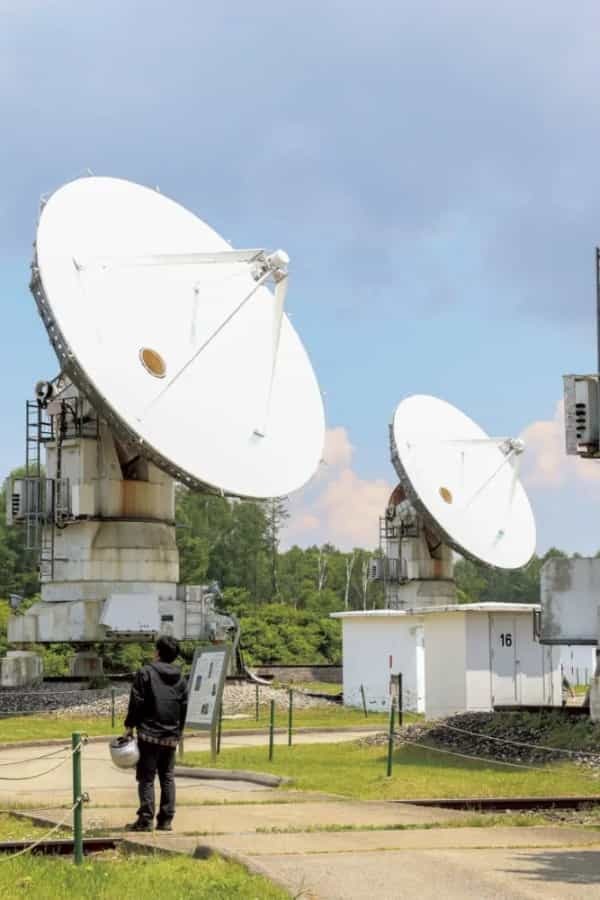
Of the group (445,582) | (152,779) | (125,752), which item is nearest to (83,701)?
(445,582)

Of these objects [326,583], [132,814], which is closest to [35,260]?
[132,814]

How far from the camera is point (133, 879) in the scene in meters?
9.11

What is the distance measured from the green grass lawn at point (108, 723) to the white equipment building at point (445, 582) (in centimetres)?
177

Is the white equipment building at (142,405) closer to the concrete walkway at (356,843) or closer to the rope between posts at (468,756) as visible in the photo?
the rope between posts at (468,756)

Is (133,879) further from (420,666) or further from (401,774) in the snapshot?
(420,666)

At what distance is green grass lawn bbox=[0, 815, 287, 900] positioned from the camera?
854cm

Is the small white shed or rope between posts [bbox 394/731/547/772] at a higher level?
the small white shed

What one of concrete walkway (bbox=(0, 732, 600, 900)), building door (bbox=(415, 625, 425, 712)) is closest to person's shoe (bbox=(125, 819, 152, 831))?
concrete walkway (bbox=(0, 732, 600, 900))

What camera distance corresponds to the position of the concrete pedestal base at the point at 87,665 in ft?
127

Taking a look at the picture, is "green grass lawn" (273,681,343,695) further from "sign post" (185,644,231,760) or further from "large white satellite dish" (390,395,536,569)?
"sign post" (185,644,231,760)

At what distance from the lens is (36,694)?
1414 inches

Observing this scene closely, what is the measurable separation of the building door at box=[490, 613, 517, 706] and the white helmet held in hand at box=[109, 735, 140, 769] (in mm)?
20162

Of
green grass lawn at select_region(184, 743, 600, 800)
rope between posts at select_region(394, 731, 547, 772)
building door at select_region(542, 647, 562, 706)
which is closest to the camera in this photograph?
green grass lawn at select_region(184, 743, 600, 800)

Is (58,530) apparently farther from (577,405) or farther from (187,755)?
(577,405)
